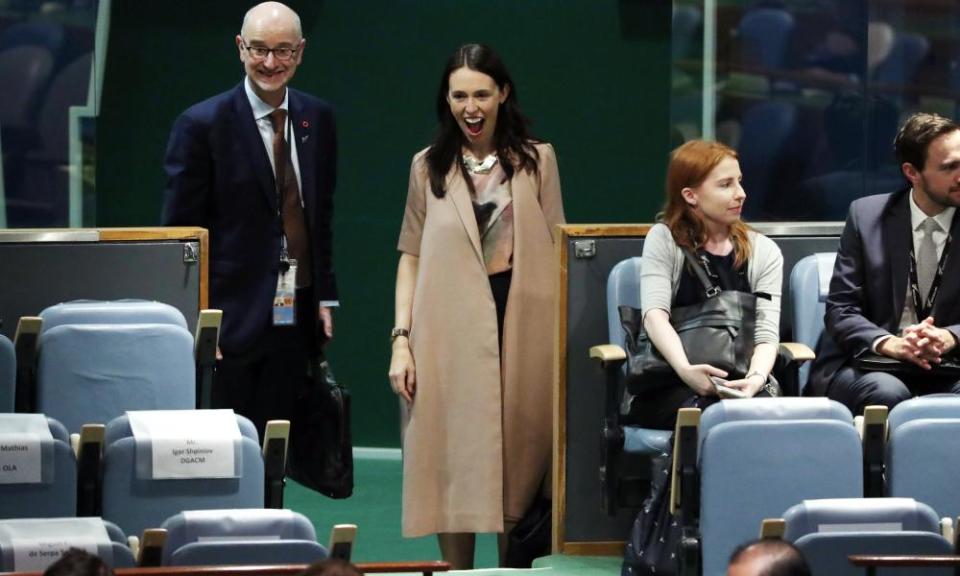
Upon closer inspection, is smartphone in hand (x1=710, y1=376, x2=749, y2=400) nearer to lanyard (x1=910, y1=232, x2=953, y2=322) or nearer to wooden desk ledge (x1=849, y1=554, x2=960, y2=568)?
lanyard (x1=910, y1=232, x2=953, y2=322)

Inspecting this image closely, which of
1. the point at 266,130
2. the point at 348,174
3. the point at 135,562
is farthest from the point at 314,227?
the point at 348,174

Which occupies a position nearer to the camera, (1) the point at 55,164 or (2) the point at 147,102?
(1) the point at 55,164

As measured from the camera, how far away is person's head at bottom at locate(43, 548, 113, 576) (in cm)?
315

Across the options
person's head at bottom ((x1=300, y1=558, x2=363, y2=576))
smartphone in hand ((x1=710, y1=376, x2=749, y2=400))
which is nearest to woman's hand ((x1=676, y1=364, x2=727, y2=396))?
smartphone in hand ((x1=710, y1=376, x2=749, y2=400))

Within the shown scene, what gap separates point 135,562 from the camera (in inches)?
155

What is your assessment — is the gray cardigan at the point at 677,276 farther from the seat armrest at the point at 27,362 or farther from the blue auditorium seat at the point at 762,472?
the seat armrest at the point at 27,362

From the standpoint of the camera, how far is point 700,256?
5.32 meters

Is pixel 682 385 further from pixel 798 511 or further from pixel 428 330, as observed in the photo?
pixel 798 511

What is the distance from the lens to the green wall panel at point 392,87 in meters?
8.06

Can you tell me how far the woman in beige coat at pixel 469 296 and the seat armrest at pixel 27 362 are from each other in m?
0.96

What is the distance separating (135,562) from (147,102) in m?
4.52

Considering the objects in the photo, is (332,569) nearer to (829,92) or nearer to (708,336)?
(708,336)

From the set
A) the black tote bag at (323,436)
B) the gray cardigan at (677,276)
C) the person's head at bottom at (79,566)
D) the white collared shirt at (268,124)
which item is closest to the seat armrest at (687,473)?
the gray cardigan at (677,276)

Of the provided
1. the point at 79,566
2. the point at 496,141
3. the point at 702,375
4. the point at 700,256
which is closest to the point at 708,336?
the point at 702,375
